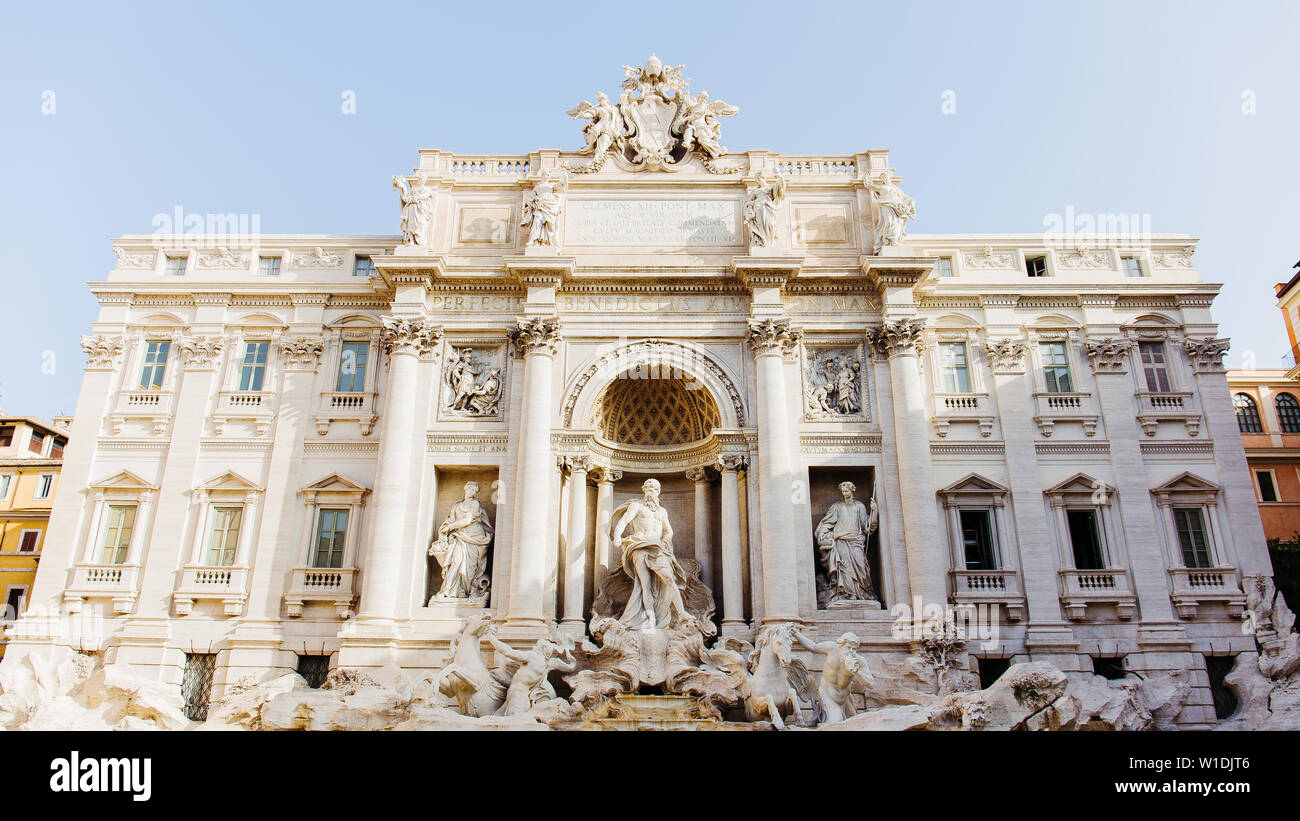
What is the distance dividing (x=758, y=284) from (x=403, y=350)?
9.65 meters

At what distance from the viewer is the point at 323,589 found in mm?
22156

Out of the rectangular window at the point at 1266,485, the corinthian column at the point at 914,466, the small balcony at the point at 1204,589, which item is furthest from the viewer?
the rectangular window at the point at 1266,485

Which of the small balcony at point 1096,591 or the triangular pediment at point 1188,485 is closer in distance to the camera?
the small balcony at point 1096,591

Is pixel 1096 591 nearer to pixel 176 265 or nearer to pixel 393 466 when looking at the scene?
pixel 393 466

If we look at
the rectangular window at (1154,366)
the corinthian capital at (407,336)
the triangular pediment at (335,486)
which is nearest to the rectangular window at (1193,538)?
the rectangular window at (1154,366)

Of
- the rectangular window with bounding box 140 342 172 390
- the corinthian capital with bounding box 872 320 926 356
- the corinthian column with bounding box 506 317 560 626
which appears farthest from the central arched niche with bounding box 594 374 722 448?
the rectangular window with bounding box 140 342 172 390

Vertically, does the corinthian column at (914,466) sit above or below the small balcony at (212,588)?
above

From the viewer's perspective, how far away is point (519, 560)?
832 inches

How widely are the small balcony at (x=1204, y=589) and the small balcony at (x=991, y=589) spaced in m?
3.96

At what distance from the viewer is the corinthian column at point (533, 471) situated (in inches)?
821

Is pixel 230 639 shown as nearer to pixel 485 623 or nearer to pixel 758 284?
pixel 485 623

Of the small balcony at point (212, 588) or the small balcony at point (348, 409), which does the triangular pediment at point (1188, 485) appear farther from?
the small balcony at point (212, 588)

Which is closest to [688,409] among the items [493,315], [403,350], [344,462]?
[493,315]

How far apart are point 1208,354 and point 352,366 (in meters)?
24.0
